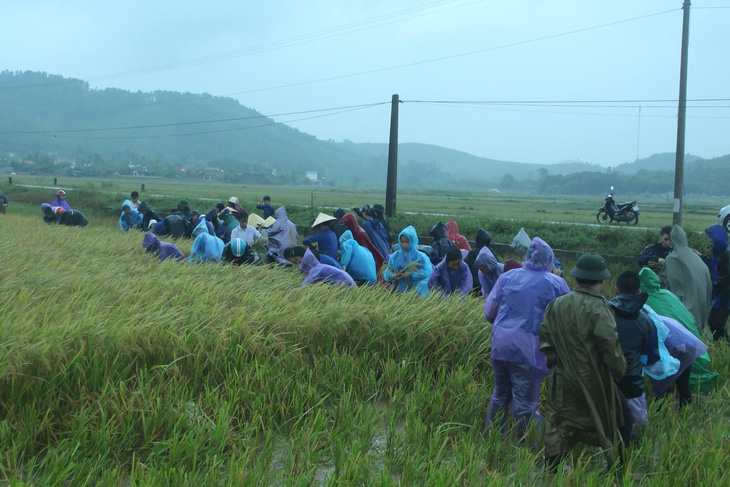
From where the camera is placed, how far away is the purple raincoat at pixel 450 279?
7.87 metres

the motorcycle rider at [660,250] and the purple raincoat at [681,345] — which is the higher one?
the motorcycle rider at [660,250]

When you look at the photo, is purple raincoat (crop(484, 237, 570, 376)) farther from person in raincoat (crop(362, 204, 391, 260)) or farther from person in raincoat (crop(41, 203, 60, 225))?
person in raincoat (crop(41, 203, 60, 225))

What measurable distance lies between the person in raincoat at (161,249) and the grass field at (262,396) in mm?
2575

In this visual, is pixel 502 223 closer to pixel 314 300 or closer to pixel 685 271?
pixel 685 271

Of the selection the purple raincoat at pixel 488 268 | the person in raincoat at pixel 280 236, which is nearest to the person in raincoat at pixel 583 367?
the purple raincoat at pixel 488 268

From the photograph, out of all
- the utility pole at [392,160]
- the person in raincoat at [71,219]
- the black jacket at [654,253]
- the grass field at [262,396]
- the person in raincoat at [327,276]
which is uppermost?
the utility pole at [392,160]

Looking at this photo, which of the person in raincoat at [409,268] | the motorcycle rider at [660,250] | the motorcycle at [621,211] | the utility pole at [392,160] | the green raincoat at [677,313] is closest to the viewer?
the green raincoat at [677,313]

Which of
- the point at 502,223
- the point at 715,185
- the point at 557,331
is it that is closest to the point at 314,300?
the point at 557,331

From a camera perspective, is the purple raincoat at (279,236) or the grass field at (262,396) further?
the purple raincoat at (279,236)

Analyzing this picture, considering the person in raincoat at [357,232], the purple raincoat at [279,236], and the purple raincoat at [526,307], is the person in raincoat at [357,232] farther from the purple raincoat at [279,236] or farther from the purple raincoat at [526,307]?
the purple raincoat at [526,307]

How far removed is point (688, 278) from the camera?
7.66 m

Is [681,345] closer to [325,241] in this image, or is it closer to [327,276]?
[327,276]

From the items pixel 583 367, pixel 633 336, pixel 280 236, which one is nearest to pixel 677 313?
pixel 633 336

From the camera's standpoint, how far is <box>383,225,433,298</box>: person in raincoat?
8477 mm
